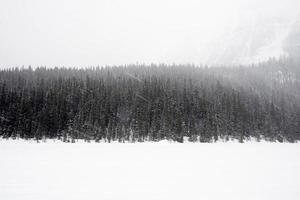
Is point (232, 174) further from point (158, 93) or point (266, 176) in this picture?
point (158, 93)

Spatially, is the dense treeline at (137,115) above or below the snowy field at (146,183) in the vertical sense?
above

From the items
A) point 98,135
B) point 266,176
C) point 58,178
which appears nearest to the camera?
point 58,178

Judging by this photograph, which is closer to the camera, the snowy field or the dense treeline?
the snowy field

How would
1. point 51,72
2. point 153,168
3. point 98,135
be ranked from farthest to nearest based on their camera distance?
point 51,72 → point 98,135 → point 153,168

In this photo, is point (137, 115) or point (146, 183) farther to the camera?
point (137, 115)

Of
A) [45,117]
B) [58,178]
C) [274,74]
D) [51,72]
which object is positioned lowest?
[58,178]

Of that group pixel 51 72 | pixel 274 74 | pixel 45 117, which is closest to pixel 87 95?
pixel 45 117

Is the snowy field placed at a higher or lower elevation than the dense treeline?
lower

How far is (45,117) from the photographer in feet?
199

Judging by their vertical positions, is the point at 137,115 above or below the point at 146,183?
above

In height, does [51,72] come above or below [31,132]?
above

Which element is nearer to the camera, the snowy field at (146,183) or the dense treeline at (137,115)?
the snowy field at (146,183)

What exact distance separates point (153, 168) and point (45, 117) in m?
53.7

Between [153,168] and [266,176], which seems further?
[153,168]
